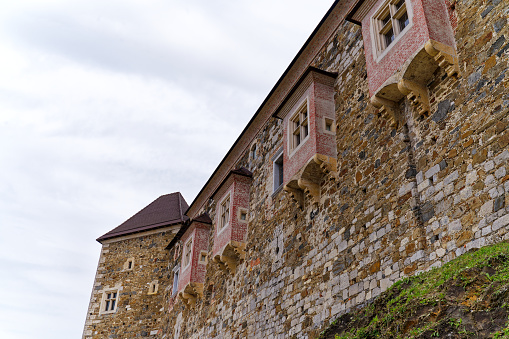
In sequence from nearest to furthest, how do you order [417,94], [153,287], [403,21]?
[417,94]
[403,21]
[153,287]

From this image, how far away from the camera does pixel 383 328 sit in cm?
555

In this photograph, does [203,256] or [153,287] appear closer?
[203,256]

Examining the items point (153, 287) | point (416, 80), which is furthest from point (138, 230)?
point (416, 80)

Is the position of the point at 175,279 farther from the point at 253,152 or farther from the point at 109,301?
the point at 253,152

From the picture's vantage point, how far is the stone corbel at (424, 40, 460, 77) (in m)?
7.28

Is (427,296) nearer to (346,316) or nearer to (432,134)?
(346,316)

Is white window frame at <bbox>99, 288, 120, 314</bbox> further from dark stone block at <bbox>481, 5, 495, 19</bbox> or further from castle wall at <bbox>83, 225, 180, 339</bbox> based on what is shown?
dark stone block at <bbox>481, 5, 495, 19</bbox>

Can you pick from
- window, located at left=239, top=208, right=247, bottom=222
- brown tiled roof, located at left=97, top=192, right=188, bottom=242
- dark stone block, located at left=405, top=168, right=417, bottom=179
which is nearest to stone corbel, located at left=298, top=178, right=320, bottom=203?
dark stone block, located at left=405, top=168, right=417, bottom=179

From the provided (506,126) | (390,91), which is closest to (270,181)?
(390,91)

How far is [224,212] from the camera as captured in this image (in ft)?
51.4

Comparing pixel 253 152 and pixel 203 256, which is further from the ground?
pixel 253 152

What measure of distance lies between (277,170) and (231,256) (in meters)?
2.99

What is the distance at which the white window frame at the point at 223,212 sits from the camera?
15073mm

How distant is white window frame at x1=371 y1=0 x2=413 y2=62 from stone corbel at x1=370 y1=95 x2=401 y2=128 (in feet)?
2.56
